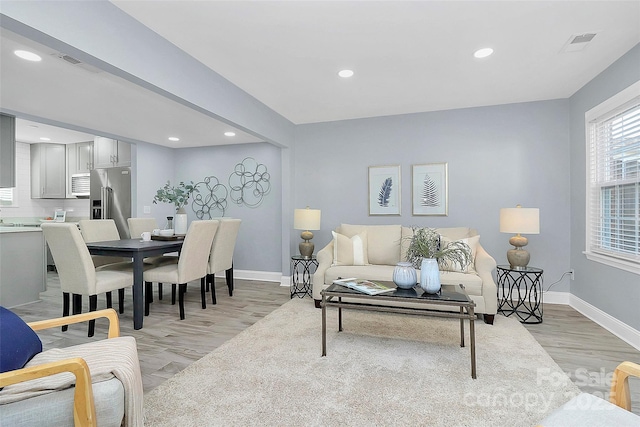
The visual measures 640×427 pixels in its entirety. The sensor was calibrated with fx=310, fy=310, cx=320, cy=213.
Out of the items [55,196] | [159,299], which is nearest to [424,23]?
[159,299]

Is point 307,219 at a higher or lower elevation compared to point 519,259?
higher

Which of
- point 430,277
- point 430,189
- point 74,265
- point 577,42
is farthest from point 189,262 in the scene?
point 577,42

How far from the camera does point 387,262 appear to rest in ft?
12.7

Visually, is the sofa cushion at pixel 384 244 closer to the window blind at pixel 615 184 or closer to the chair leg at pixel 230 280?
the chair leg at pixel 230 280

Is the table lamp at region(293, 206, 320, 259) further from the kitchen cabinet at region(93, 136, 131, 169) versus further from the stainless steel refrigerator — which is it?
the kitchen cabinet at region(93, 136, 131, 169)

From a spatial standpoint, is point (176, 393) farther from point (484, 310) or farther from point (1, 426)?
point (484, 310)

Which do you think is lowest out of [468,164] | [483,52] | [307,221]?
[307,221]

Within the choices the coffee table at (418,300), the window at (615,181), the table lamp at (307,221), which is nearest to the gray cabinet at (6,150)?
the table lamp at (307,221)

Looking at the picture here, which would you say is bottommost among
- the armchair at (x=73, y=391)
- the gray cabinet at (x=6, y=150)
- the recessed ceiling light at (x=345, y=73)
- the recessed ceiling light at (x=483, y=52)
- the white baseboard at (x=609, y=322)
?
the white baseboard at (x=609, y=322)

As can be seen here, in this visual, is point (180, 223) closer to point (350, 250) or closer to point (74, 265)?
point (74, 265)

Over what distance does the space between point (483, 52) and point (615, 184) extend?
1.81 metres

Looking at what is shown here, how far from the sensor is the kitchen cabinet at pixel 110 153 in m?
5.41

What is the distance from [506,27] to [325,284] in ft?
9.48

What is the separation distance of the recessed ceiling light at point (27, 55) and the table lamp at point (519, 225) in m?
4.52
